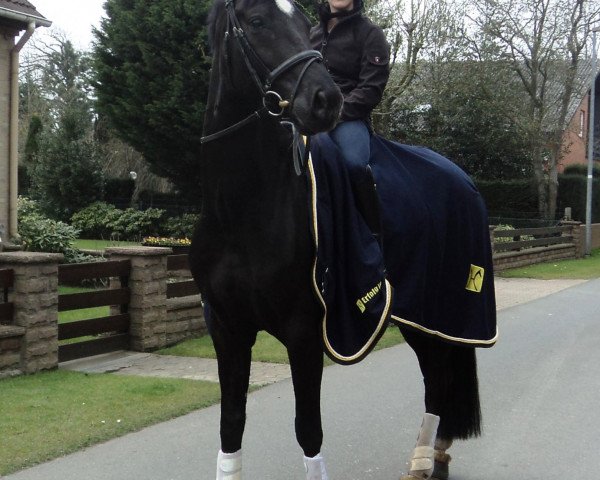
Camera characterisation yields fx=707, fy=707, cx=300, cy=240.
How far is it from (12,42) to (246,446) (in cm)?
1230

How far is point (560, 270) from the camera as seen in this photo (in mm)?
21266

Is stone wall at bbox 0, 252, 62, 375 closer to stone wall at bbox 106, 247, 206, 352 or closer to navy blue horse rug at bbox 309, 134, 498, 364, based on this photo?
stone wall at bbox 106, 247, 206, 352

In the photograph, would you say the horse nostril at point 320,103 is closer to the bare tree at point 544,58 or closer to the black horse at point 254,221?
the black horse at point 254,221

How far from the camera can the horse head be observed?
108 inches

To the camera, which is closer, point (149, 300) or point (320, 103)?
point (320, 103)

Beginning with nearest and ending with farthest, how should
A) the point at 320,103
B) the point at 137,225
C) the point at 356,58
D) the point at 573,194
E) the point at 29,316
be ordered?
the point at 320,103
the point at 356,58
the point at 29,316
the point at 137,225
the point at 573,194

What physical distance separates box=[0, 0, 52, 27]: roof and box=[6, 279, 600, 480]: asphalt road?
10.5 meters

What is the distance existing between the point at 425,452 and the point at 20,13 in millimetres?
13136

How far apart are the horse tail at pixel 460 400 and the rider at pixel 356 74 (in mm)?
1305

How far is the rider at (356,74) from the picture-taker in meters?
3.62

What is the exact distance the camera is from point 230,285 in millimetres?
3232

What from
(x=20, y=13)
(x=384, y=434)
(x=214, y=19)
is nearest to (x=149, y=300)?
(x=384, y=434)

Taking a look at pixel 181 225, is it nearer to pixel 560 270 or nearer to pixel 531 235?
pixel 531 235

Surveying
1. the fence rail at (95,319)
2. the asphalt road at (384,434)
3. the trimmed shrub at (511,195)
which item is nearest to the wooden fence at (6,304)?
the fence rail at (95,319)
